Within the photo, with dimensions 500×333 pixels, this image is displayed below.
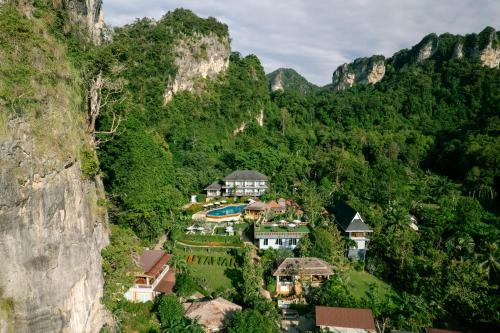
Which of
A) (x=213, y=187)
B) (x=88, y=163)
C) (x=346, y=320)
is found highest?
(x=88, y=163)

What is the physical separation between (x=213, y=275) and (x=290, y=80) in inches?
5019

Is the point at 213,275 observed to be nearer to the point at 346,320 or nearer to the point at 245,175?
the point at 346,320

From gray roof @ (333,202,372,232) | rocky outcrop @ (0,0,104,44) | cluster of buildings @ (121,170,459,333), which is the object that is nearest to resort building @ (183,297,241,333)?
cluster of buildings @ (121,170,459,333)

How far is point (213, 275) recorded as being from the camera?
24594 mm

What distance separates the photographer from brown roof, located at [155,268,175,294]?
20.4 meters

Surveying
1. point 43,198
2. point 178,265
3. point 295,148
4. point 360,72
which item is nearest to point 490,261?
point 178,265

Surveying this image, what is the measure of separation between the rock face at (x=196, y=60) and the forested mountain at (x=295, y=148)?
→ 25cm

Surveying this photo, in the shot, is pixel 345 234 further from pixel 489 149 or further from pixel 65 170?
pixel 489 149

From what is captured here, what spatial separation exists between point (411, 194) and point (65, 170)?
38.9 metres

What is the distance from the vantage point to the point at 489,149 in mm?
45250

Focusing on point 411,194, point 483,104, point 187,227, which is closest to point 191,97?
point 187,227

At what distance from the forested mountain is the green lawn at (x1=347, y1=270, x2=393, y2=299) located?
88 cm

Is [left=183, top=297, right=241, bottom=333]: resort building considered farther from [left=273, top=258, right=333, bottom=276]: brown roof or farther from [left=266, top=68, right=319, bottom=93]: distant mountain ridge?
[left=266, top=68, right=319, bottom=93]: distant mountain ridge

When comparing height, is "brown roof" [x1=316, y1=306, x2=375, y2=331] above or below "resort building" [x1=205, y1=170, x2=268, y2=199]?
below
